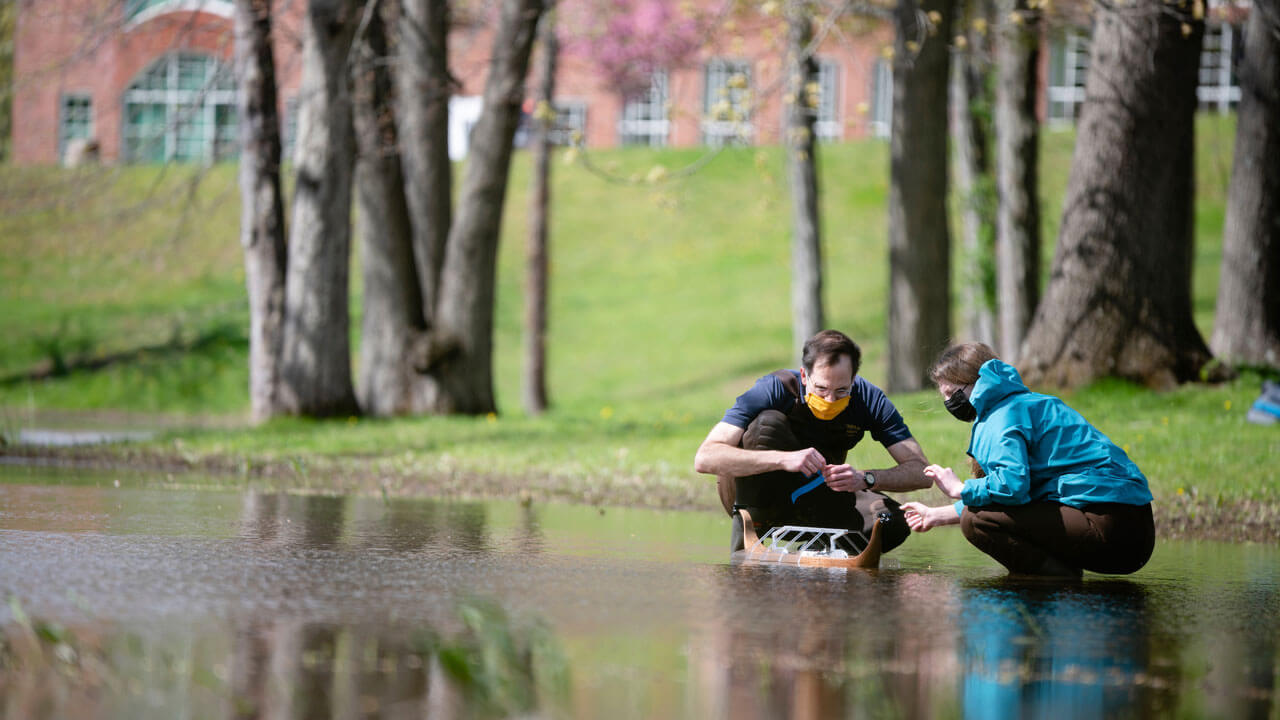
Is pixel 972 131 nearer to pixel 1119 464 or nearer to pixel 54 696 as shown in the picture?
pixel 1119 464

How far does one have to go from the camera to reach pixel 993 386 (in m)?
7.10

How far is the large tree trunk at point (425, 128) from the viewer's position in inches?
771

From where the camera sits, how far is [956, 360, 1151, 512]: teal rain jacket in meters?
7.11

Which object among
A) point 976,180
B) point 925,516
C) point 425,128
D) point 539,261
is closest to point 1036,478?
point 925,516

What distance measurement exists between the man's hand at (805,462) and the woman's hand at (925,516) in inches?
18.5

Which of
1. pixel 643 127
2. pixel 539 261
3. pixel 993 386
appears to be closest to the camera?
pixel 993 386

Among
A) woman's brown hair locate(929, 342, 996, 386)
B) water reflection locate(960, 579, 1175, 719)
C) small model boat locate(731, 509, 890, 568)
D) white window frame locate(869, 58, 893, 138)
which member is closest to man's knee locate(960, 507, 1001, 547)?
water reflection locate(960, 579, 1175, 719)

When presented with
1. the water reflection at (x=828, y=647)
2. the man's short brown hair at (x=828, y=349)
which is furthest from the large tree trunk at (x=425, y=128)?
the water reflection at (x=828, y=647)

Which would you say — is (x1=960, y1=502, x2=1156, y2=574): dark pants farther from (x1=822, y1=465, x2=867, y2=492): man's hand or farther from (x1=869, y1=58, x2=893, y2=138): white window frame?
(x1=869, y1=58, x2=893, y2=138): white window frame

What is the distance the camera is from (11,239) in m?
40.1

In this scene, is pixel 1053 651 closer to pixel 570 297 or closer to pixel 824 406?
pixel 824 406

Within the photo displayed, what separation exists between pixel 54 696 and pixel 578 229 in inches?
1449

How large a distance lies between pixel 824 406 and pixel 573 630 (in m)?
2.52

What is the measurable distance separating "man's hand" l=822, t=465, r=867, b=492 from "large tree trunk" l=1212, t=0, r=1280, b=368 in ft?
38.4
